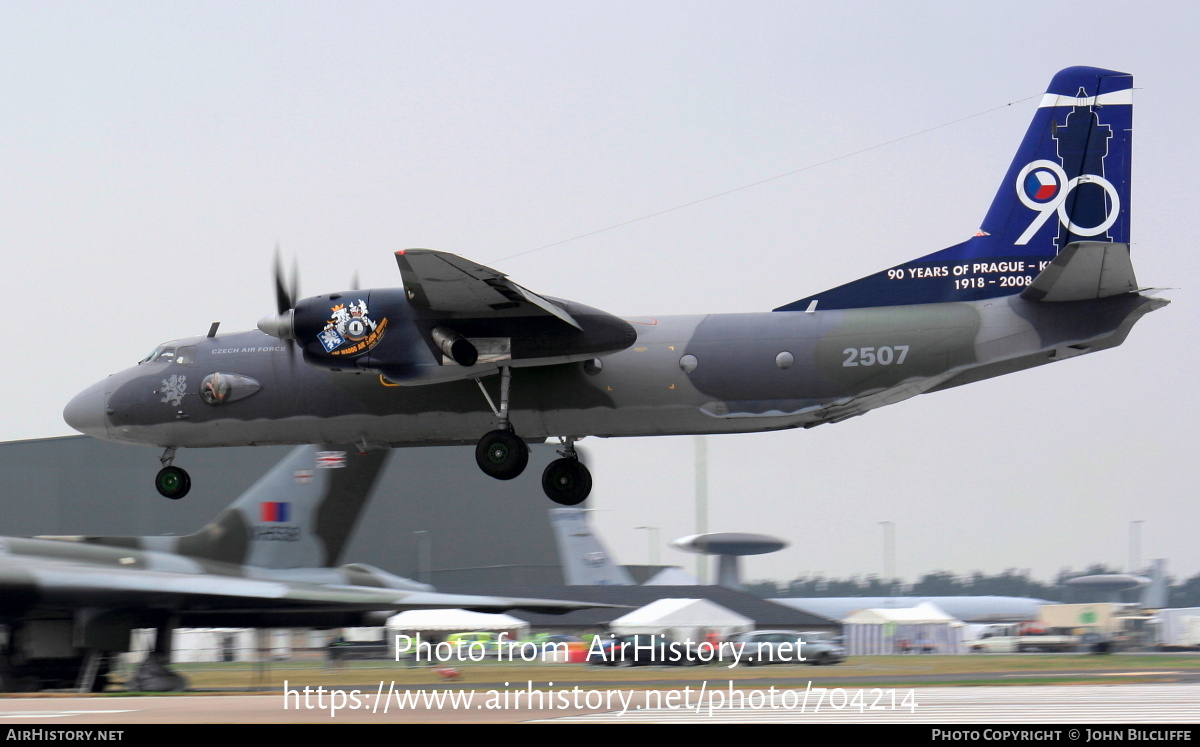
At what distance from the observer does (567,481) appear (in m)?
21.4

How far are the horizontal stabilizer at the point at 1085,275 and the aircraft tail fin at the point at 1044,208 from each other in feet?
3.76

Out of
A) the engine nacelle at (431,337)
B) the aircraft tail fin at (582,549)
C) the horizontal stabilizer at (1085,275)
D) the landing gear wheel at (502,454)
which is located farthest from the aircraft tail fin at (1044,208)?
the aircraft tail fin at (582,549)

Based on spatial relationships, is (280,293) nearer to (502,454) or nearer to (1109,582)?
(502,454)

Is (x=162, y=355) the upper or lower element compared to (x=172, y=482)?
upper

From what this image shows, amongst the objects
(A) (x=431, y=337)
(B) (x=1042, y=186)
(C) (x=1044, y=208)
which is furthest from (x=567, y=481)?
(B) (x=1042, y=186)

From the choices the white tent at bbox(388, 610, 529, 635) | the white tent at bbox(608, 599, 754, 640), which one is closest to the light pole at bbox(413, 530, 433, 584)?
the white tent at bbox(608, 599, 754, 640)

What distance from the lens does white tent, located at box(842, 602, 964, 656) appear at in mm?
35188

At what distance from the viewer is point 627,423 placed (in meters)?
20.6

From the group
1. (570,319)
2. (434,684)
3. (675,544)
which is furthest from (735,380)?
(675,544)

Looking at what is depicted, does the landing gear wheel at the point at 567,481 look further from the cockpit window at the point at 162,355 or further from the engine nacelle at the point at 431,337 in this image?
the cockpit window at the point at 162,355

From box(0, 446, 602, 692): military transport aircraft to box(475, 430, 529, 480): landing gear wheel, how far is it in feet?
16.4

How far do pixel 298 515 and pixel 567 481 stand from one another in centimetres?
742
